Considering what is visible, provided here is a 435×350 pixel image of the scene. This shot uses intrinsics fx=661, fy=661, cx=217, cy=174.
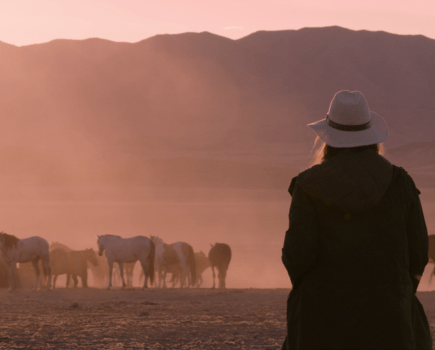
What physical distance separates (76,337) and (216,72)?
532 ft

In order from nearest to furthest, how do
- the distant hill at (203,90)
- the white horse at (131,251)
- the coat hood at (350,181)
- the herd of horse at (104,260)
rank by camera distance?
the coat hood at (350,181), the herd of horse at (104,260), the white horse at (131,251), the distant hill at (203,90)

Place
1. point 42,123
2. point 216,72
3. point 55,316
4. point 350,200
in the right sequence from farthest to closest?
point 216,72
point 42,123
point 55,316
point 350,200

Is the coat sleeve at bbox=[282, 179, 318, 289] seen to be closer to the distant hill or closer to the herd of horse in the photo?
the herd of horse

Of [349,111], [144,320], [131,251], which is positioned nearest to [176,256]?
[131,251]

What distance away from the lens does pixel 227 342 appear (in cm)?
835

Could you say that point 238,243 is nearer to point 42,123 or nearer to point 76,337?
point 76,337

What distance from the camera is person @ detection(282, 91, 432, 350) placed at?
2.97 meters

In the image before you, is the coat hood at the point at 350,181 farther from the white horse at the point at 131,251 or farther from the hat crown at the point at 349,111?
the white horse at the point at 131,251

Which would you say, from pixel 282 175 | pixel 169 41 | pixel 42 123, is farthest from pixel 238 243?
pixel 169 41

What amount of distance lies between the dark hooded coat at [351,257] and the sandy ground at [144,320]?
5198 mm

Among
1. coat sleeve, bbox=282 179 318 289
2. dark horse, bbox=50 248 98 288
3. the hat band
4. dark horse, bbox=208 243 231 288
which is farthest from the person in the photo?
dark horse, bbox=208 243 231 288

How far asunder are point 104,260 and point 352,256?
19170mm

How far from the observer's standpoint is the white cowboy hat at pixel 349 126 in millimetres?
3152

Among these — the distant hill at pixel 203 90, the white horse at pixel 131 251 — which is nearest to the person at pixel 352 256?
the white horse at pixel 131 251
